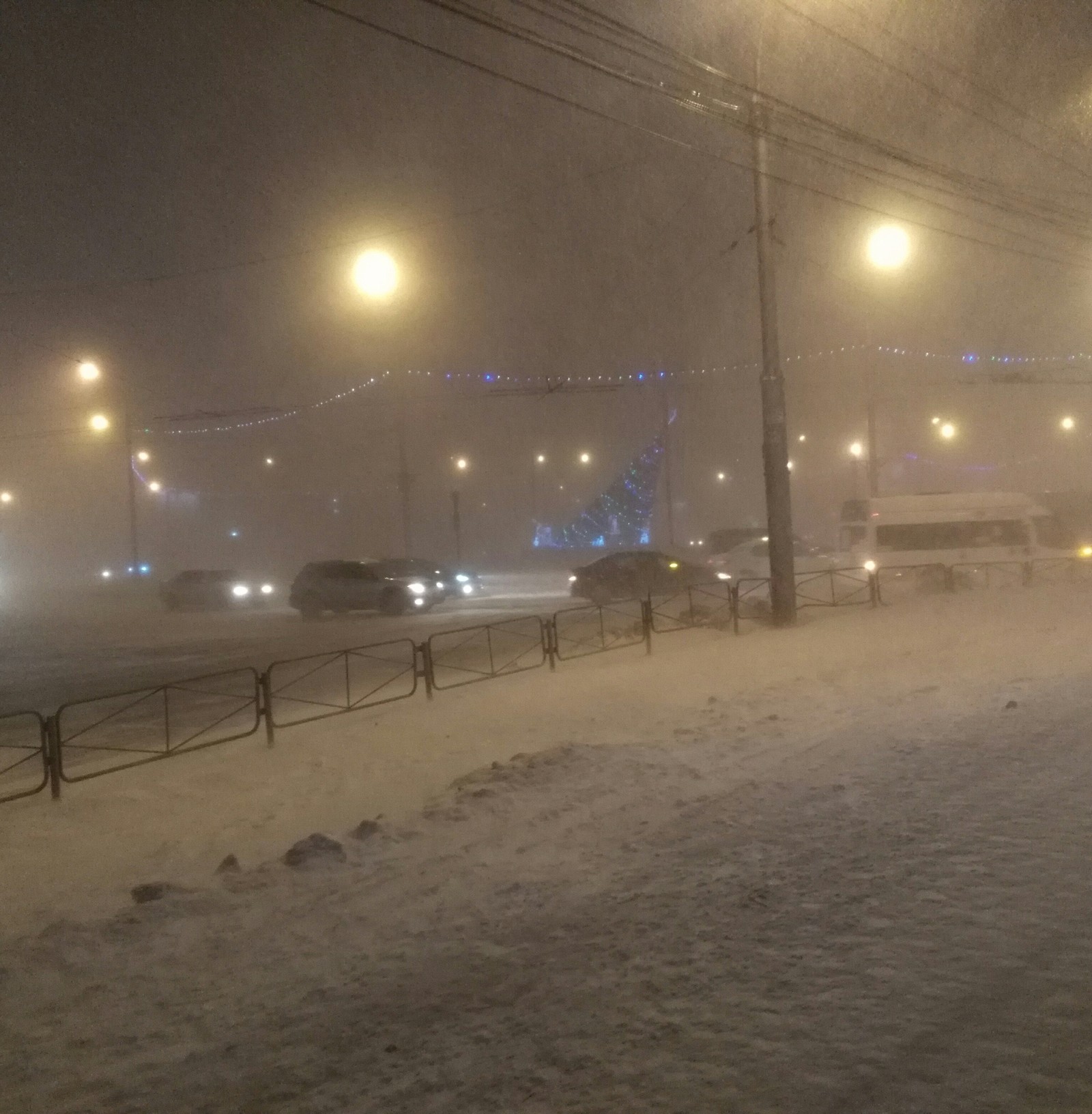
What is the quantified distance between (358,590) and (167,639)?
5.69 metres

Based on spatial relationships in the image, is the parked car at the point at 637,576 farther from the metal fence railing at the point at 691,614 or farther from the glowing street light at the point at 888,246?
the glowing street light at the point at 888,246

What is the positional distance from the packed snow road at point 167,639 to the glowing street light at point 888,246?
1143cm

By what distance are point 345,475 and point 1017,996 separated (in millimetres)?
72300

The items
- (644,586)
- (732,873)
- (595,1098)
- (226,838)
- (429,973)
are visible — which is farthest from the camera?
(644,586)

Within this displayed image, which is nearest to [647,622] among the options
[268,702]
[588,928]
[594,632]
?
[594,632]

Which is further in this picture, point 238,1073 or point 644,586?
point 644,586

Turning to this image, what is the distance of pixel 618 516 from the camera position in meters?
88.3

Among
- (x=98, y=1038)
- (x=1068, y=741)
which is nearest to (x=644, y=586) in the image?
(x=1068, y=741)

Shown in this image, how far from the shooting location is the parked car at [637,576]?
1140 inches

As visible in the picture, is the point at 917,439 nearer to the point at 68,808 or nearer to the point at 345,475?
the point at 345,475

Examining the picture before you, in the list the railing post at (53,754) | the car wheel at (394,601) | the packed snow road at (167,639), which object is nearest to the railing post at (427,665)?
the packed snow road at (167,639)

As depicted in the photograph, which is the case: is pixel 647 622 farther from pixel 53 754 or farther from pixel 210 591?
pixel 210 591

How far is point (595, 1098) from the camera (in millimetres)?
3430

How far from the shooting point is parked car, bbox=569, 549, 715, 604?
28953mm
